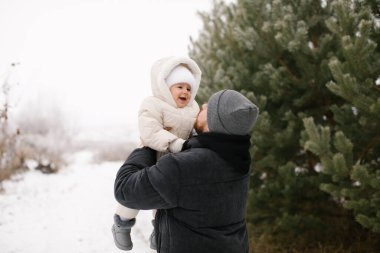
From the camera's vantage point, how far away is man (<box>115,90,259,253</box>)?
143 centimetres

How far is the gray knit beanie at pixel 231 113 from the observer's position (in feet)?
4.75

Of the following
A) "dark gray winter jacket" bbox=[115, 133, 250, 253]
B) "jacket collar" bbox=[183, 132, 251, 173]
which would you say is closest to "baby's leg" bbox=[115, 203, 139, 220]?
"dark gray winter jacket" bbox=[115, 133, 250, 253]

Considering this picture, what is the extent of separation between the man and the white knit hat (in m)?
0.43

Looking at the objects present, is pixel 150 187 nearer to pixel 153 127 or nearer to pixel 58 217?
pixel 153 127

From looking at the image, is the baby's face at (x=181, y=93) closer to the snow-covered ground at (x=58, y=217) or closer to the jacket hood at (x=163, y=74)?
the jacket hood at (x=163, y=74)

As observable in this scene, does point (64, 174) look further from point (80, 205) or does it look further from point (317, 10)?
point (317, 10)

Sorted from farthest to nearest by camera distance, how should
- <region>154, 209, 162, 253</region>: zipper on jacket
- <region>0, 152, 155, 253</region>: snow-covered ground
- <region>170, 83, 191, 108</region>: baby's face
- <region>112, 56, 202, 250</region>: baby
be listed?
<region>0, 152, 155, 253</region>: snow-covered ground → <region>170, 83, 191, 108</region>: baby's face → <region>112, 56, 202, 250</region>: baby → <region>154, 209, 162, 253</region>: zipper on jacket

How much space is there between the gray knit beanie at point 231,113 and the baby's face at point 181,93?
17.6 inches

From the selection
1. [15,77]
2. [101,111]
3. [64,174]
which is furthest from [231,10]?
[101,111]

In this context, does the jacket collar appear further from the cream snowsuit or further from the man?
the cream snowsuit

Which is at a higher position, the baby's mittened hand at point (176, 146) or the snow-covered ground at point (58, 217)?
the baby's mittened hand at point (176, 146)

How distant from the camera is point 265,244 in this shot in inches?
183

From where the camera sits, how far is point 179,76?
74.8 inches

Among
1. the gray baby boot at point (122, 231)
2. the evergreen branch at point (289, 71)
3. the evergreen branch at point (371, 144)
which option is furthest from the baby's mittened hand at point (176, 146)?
the evergreen branch at point (289, 71)
